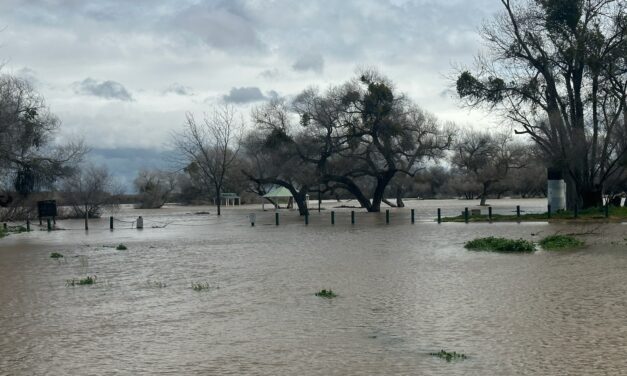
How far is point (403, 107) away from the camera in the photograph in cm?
5672

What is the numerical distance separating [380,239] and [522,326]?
16619mm

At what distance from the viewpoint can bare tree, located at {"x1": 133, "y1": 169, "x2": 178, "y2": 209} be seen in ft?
296

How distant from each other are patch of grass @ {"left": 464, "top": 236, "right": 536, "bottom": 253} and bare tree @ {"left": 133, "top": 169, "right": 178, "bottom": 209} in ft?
242

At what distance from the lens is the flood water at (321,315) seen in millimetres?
7160

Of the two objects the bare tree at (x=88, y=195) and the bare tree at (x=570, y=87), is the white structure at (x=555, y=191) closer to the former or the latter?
the bare tree at (x=570, y=87)

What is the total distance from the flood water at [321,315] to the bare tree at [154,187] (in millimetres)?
72286

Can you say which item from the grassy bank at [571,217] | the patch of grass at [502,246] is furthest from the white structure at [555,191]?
the patch of grass at [502,246]

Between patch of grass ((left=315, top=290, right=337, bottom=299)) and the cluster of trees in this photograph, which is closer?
patch of grass ((left=315, top=290, right=337, bottom=299))

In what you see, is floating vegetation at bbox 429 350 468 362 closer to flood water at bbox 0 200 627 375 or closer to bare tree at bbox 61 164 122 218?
flood water at bbox 0 200 627 375

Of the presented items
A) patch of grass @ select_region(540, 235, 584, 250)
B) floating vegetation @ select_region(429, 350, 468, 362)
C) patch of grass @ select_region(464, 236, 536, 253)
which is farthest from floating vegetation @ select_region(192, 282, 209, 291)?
patch of grass @ select_region(540, 235, 584, 250)

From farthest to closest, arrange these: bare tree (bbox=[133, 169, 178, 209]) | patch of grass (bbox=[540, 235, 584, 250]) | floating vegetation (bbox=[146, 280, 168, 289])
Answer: bare tree (bbox=[133, 169, 178, 209]) → patch of grass (bbox=[540, 235, 584, 250]) → floating vegetation (bbox=[146, 280, 168, 289])

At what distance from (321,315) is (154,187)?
87140 millimetres

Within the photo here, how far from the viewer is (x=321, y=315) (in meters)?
9.87

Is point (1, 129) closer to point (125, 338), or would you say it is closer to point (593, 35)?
point (125, 338)
